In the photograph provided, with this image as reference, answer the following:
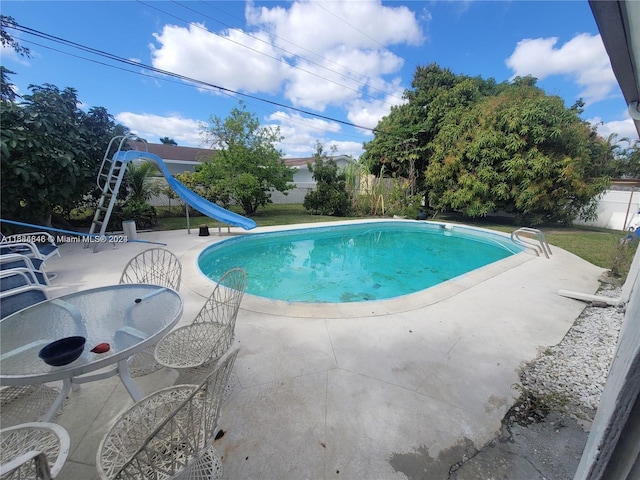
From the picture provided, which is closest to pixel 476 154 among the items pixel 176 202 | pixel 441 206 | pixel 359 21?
pixel 441 206

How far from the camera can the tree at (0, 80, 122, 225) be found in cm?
511

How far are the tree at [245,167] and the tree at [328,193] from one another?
72.1 inches

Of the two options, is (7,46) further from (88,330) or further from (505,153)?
(505,153)

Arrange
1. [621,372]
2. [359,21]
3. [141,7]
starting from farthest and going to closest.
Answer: [359,21]
[141,7]
[621,372]

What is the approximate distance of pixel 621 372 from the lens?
559mm

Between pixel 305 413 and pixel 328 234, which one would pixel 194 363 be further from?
pixel 328 234

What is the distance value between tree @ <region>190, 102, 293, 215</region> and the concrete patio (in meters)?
7.90

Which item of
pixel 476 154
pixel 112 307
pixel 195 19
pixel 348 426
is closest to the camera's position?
pixel 348 426

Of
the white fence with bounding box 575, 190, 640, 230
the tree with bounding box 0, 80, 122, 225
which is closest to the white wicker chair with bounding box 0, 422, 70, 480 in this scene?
the tree with bounding box 0, 80, 122, 225

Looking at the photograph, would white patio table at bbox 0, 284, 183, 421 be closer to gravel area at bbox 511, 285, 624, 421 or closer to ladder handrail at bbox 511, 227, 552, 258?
gravel area at bbox 511, 285, 624, 421

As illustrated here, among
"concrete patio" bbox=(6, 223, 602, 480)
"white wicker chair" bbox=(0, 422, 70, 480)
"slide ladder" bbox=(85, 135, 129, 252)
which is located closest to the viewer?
"white wicker chair" bbox=(0, 422, 70, 480)

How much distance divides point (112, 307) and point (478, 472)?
111 inches

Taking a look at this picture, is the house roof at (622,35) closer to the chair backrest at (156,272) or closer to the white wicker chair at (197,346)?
the white wicker chair at (197,346)

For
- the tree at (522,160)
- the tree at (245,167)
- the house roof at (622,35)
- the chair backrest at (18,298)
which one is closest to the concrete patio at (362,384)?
the chair backrest at (18,298)
